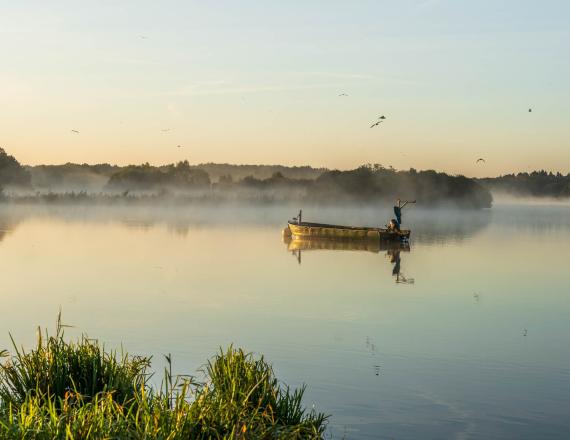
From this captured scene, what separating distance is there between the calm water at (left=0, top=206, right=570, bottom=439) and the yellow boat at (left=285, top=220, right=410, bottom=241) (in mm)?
7719

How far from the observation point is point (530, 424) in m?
15.7

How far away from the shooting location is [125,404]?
42.8ft

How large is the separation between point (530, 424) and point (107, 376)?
7.84 m

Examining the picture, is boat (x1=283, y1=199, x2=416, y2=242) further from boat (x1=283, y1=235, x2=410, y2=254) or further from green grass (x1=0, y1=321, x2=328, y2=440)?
green grass (x1=0, y1=321, x2=328, y2=440)

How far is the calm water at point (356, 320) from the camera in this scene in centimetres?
1684

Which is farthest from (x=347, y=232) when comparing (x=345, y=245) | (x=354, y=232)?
(x=345, y=245)

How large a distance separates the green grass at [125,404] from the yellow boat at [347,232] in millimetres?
51961

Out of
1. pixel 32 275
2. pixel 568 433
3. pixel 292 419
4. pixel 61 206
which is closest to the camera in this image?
pixel 292 419

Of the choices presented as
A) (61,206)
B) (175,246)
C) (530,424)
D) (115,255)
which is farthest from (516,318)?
(61,206)

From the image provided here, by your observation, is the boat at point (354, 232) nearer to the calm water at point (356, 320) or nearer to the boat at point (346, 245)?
the boat at point (346, 245)

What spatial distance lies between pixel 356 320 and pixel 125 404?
52.6ft

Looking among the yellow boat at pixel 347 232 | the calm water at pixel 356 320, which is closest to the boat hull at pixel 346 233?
the yellow boat at pixel 347 232

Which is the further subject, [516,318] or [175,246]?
[175,246]

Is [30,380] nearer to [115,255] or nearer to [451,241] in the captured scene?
[115,255]
